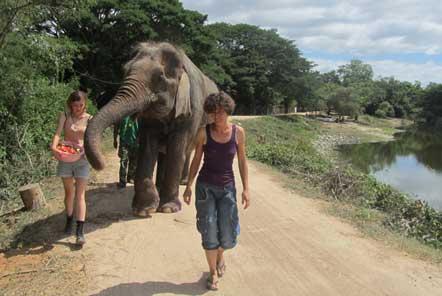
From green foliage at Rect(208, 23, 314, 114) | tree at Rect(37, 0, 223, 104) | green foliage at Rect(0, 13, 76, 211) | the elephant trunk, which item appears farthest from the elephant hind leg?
green foliage at Rect(208, 23, 314, 114)

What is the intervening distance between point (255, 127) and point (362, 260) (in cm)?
2939

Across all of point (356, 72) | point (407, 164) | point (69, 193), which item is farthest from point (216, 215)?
point (356, 72)

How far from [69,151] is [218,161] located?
211cm

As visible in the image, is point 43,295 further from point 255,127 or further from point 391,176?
point 255,127

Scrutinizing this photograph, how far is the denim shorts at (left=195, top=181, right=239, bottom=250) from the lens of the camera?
175 inches

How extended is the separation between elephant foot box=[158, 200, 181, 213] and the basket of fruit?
6.68 ft

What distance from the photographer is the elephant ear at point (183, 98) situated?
6.73 metres

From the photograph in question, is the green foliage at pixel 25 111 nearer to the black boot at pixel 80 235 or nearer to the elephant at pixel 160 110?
the elephant at pixel 160 110

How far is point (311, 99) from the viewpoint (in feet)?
172

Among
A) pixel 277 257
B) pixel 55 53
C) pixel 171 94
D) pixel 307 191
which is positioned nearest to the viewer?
pixel 277 257

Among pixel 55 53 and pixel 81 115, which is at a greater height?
pixel 55 53

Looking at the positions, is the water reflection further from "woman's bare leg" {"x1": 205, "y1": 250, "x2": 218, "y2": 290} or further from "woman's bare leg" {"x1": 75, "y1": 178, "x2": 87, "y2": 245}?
"woman's bare leg" {"x1": 75, "y1": 178, "x2": 87, "y2": 245}

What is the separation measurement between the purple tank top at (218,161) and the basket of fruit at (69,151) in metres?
1.84

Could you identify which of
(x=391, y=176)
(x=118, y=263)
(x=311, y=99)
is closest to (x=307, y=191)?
(x=118, y=263)
